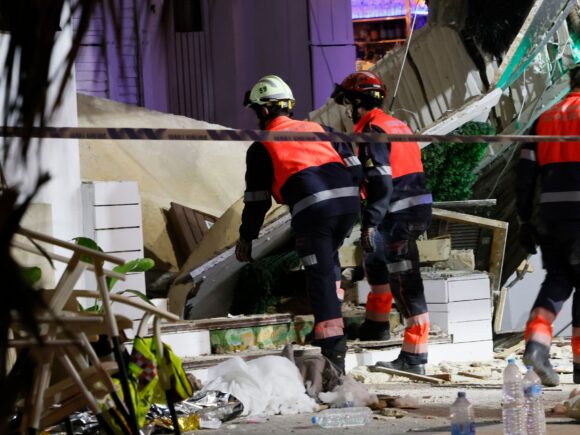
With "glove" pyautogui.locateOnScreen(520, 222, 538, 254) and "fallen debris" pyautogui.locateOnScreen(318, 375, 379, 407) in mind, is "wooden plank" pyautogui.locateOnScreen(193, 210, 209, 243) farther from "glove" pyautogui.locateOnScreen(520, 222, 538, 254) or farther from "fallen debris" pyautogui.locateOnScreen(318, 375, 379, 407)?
"fallen debris" pyautogui.locateOnScreen(318, 375, 379, 407)

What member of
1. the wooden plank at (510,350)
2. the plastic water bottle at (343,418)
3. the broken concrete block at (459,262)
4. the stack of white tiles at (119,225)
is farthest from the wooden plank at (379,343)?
the plastic water bottle at (343,418)

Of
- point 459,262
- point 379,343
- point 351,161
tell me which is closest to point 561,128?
point 351,161

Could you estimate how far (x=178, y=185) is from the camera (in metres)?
13.0

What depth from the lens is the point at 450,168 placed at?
10.8 meters

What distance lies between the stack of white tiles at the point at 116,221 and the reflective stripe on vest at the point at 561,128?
2.45m

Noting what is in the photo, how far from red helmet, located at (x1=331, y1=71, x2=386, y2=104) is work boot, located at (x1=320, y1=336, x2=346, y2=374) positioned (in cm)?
172

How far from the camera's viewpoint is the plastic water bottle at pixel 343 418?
5621mm

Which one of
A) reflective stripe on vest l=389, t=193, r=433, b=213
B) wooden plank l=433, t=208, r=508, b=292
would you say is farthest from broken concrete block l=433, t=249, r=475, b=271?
reflective stripe on vest l=389, t=193, r=433, b=213

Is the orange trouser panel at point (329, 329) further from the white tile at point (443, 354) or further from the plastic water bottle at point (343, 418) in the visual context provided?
the plastic water bottle at point (343, 418)

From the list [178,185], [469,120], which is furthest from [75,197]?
[178,185]

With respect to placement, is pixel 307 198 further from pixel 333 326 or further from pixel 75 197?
pixel 75 197

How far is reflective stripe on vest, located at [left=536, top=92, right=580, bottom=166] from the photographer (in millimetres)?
6633

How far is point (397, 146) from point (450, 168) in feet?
9.72

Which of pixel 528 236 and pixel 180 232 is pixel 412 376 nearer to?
pixel 528 236
